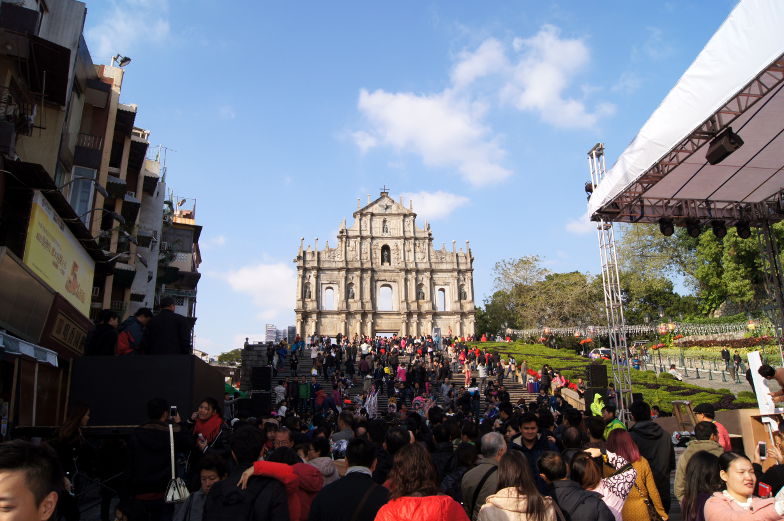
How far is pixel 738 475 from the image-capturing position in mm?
3541

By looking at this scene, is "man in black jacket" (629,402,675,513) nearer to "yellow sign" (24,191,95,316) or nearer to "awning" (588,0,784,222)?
"awning" (588,0,784,222)

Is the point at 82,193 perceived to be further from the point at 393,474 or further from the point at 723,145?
the point at 393,474

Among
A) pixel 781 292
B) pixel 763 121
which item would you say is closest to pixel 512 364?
pixel 781 292

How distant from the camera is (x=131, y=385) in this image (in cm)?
668

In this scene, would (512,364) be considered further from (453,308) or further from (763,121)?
(453,308)

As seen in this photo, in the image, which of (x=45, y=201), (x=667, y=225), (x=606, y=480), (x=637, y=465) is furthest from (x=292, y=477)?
(x=667, y=225)

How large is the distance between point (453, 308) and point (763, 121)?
43.3 metres

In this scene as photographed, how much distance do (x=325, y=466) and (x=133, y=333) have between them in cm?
411

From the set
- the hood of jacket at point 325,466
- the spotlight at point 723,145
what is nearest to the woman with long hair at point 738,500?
the hood of jacket at point 325,466

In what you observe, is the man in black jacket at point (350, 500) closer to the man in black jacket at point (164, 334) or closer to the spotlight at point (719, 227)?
the man in black jacket at point (164, 334)

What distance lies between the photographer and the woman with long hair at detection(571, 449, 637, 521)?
425cm

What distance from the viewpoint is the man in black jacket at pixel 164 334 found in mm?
7215

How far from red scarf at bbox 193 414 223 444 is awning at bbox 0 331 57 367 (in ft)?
8.33

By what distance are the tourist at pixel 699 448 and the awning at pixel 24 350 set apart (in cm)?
707
